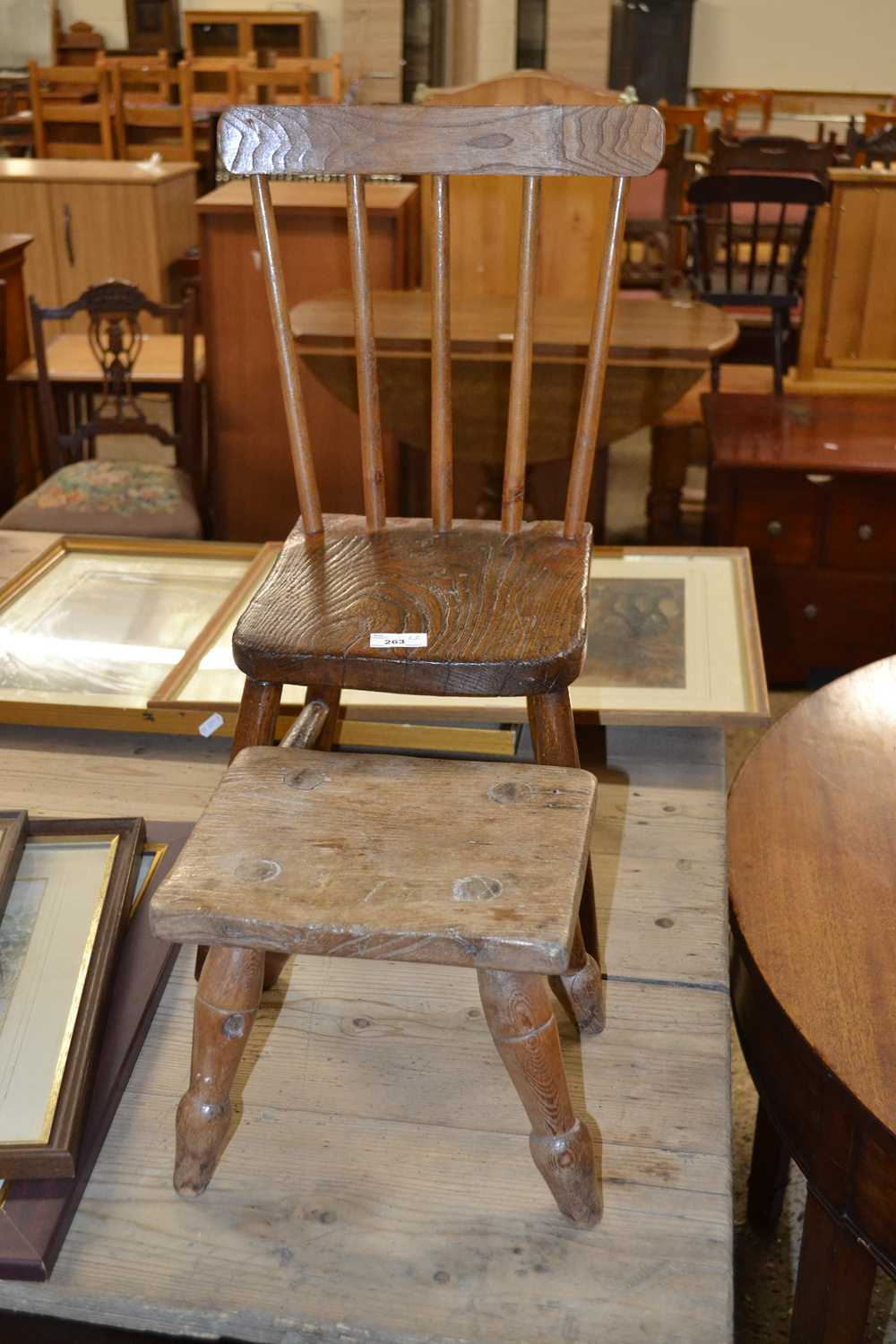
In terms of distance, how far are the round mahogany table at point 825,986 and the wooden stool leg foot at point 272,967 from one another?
→ 0.45 metres

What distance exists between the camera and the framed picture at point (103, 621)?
1642mm

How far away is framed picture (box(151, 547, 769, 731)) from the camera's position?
1594 mm

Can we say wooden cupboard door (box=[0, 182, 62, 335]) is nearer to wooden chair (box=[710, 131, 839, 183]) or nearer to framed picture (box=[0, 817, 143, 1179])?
wooden chair (box=[710, 131, 839, 183])

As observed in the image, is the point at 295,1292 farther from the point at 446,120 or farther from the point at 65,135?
the point at 65,135

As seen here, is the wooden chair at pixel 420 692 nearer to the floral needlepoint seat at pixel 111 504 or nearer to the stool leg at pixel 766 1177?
the stool leg at pixel 766 1177

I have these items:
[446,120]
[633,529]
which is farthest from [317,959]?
[633,529]

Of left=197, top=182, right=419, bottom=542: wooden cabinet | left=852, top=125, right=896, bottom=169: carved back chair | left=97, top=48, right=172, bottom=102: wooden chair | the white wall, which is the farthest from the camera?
the white wall

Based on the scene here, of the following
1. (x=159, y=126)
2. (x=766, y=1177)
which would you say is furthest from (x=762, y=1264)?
(x=159, y=126)

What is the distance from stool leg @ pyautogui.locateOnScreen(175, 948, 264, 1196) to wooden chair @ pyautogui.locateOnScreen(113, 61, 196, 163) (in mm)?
5636

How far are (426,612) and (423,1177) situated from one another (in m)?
0.49

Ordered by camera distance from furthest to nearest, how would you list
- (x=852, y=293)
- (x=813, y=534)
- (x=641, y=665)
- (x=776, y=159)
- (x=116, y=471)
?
(x=776, y=159) → (x=852, y=293) → (x=116, y=471) → (x=813, y=534) → (x=641, y=665)

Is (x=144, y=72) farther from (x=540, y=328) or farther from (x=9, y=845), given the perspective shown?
(x=9, y=845)

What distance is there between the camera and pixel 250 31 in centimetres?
905

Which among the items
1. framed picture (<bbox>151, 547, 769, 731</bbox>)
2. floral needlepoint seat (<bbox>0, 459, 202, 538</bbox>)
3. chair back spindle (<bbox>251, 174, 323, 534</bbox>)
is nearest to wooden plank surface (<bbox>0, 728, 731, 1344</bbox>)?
framed picture (<bbox>151, 547, 769, 731</bbox>)
